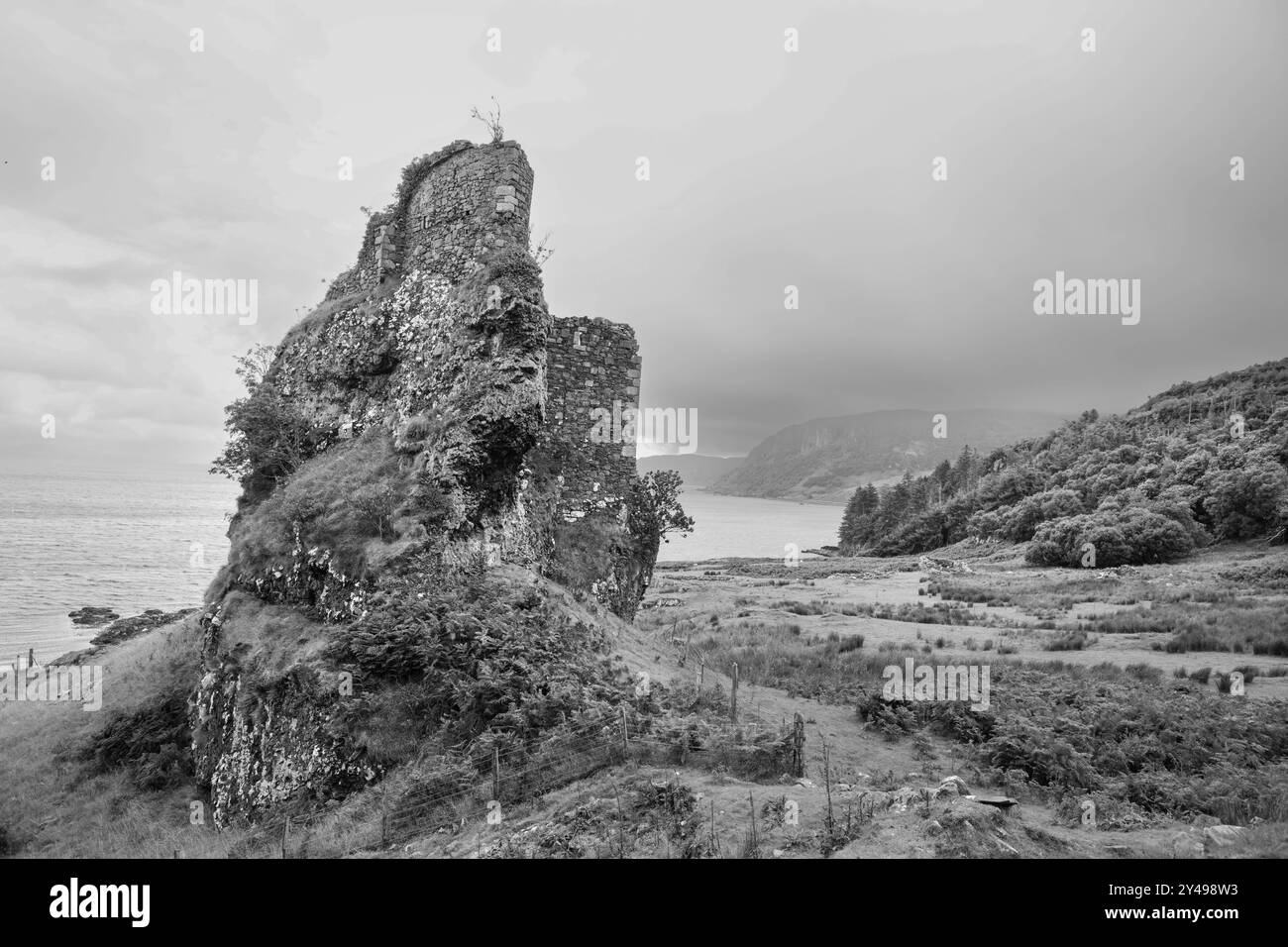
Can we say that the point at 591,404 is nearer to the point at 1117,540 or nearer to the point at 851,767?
the point at 851,767

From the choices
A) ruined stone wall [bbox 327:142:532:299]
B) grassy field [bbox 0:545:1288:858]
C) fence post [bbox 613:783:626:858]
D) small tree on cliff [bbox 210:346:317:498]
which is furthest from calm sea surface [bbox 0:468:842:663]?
fence post [bbox 613:783:626:858]

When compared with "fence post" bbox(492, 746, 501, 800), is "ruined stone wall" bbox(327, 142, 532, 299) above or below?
above

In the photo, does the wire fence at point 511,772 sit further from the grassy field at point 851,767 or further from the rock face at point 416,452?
the rock face at point 416,452

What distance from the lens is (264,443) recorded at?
667 inches

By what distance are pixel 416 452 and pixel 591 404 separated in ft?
18.0

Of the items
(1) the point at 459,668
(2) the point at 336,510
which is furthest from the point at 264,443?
(1) the point at 459,668

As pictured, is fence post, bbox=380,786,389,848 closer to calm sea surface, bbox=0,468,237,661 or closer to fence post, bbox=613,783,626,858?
fence post, bbox=613,783,626,858

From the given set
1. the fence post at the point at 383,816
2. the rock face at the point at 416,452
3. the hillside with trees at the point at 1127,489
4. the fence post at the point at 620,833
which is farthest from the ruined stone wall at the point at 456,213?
the hillside with trees at the point at 1127,489

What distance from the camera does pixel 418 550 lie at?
12266 mm

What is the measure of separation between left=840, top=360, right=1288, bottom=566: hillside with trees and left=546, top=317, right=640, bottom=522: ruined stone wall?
4694 cm

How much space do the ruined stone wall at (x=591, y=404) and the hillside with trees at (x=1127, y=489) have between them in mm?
46945

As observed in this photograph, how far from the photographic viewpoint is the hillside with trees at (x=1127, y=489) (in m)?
48.1

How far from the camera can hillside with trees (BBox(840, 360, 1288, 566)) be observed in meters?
48.1

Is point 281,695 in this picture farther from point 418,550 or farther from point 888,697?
point 888,697
